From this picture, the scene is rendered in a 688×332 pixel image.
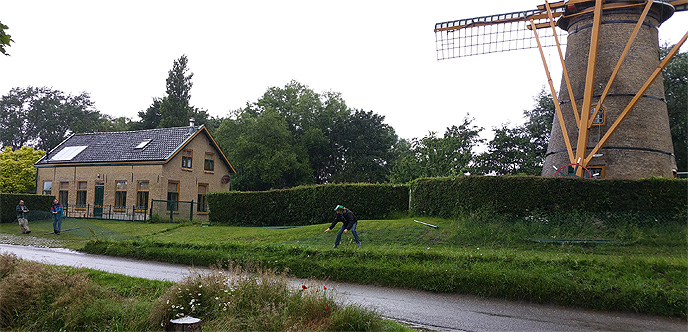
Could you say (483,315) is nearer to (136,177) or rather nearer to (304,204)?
(304,204)

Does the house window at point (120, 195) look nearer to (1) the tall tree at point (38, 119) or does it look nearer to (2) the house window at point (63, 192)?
(2) the house window at point (63, 192)

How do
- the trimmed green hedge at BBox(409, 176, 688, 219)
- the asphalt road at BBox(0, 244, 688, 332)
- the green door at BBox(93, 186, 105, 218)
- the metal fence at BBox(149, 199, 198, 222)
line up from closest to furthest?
the asphalt road at BBox(0, 244, 688, 332) < the trimmed green hedge at BBox(409, 176, 688, 219) < the metal fence at BBox(149, 199, 198, 222) < the green door at BBox(93, 186, 105, 218)

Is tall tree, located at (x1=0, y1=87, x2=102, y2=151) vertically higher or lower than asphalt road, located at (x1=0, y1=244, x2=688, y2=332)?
higher

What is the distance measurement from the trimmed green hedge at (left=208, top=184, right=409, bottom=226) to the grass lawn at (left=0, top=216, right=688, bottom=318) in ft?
10.9

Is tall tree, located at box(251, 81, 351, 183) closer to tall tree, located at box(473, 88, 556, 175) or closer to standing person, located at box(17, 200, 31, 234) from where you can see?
tall tree, located at box(473, 88, 556, 175)

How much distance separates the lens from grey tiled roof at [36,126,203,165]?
118ft

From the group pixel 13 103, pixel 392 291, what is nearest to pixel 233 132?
pixel 13 103

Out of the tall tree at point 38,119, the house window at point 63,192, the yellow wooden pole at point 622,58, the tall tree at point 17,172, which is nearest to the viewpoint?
the yellow wooden pole at point 622,58

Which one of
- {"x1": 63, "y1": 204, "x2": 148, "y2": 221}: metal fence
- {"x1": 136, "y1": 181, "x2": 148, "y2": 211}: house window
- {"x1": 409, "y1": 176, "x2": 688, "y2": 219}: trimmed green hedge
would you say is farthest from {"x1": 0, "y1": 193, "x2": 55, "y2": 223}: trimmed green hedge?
{"x1": 409, "y1": 176, "x2": 688, "y2": 219}: trimmed green hedge

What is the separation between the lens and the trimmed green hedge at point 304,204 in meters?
22.6

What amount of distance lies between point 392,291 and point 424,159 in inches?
991

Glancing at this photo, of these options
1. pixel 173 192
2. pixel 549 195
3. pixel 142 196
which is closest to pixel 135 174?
pixel 142 196

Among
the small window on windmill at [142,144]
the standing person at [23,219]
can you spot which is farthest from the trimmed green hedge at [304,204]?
the small window on windmill at [142,144]

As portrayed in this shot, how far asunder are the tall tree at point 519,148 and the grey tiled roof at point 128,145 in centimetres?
2379
